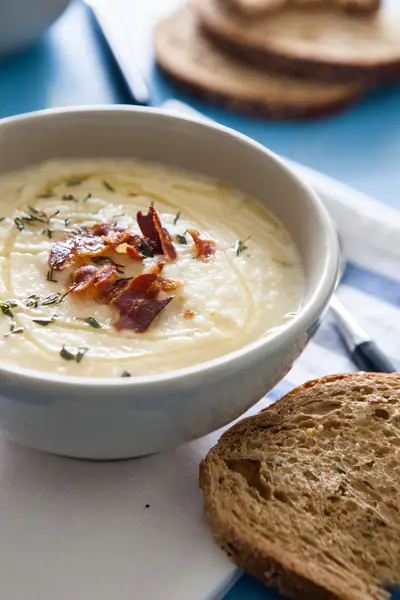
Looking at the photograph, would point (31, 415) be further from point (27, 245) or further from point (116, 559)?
point (27, 245)

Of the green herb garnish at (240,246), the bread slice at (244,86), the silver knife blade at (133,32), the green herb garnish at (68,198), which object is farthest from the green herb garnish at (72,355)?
the bread slice at (244,86)

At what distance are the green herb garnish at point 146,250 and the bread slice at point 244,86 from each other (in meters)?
1.93

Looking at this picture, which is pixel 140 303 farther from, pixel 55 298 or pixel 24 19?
pixel 24 19

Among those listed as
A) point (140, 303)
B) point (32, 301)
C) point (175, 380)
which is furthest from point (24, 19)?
point (175, 380)

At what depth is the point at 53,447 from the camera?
6.56 feet

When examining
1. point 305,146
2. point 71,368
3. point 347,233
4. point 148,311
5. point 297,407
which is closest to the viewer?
point 71,368

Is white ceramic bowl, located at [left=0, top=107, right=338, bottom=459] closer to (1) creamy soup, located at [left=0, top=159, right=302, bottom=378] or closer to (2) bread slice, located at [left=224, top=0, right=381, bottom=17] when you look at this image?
(1) creamy soup, located at [left=0, top=159, right=302, bottom=378]

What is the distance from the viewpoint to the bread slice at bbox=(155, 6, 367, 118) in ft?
13.5

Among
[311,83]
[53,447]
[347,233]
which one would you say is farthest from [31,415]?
[311,83]

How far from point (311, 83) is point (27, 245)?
2.30m

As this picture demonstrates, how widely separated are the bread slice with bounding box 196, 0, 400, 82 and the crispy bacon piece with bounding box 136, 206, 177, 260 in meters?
2.08

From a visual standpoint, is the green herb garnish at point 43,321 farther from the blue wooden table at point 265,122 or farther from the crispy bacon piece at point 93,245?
the blue wooden table at point 265,122

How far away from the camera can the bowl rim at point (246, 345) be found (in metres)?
1.82

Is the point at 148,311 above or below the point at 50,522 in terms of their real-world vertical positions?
above
